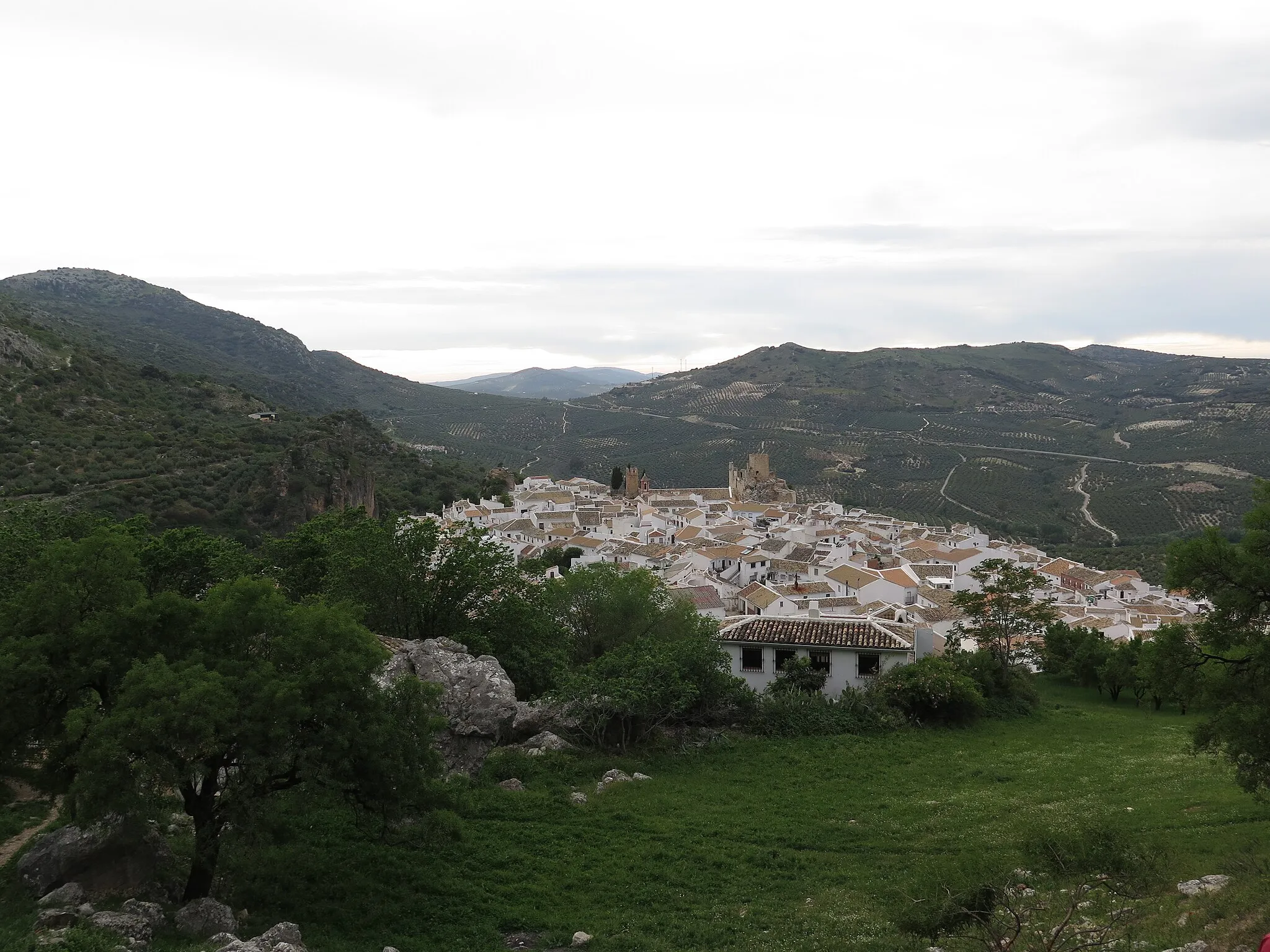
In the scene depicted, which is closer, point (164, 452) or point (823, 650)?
point (823, 650)

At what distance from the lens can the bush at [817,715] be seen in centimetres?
2208

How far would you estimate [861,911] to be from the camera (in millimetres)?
11969

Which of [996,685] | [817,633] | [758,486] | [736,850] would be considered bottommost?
[996,685]

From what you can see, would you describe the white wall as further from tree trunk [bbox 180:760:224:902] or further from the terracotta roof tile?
tree trunk [bbox 180:760:224:902]

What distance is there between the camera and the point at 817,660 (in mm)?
25516

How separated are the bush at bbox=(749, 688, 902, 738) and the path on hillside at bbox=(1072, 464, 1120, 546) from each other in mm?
76111

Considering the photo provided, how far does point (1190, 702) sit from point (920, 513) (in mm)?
91505

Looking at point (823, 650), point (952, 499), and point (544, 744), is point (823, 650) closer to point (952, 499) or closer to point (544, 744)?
point (544, 744)

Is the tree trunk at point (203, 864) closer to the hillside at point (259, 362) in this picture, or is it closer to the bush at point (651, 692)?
the bush at point (651, 692)

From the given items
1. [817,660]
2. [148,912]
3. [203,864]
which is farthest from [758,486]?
[148,912]

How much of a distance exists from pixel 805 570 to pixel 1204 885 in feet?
135

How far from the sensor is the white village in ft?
85.4

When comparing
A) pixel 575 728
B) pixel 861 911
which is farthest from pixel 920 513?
pixel 861 911

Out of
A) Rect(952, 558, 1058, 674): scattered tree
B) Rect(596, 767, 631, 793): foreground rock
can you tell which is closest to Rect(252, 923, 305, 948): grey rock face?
Rect(596, 767, 631, 793): foreground rock
